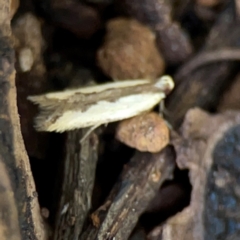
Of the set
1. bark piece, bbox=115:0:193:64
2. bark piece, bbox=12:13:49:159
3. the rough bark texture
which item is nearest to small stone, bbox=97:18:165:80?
bark piece, bbox=115:0:193:64

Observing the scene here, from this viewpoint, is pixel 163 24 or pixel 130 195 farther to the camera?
pixel 163 24

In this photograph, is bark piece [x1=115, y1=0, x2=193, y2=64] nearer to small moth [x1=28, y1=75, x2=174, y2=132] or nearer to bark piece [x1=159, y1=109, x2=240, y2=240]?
small moth [x1=28, y1=75, x2=174, y2=132]

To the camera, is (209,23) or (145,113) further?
(209,23)

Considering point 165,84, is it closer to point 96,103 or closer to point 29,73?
point 96,103

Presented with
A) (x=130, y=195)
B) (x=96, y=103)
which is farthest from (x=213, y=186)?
(x=96, y=103)

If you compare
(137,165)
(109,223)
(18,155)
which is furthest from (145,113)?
(18,155)

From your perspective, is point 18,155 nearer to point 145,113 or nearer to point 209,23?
point 145,113

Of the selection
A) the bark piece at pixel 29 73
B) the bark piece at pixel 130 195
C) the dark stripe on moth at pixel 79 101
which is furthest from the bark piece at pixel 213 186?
the bark piece at pixel 29 73
